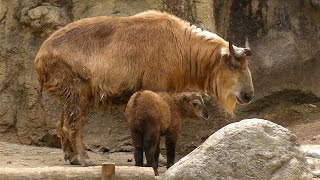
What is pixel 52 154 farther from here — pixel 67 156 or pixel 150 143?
pixel 150 143

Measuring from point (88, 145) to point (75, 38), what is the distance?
6.74 feet

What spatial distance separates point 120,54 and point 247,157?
10.8 ft

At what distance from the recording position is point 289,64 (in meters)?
13.0

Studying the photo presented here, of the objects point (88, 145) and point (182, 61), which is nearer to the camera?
point (182, 61)

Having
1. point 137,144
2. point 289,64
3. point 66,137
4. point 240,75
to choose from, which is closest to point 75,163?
point 66,137

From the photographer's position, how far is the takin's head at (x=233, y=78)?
1048cm

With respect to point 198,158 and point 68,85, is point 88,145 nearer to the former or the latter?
point 68,85

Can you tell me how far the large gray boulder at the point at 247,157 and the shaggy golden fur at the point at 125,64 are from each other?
262 centimetres

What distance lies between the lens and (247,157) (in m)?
7.63

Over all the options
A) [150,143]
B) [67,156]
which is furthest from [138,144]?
[67,156]

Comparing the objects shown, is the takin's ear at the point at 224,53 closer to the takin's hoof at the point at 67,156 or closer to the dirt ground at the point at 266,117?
the dirt ground at the point at 266,117

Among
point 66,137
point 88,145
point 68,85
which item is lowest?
point 88,145

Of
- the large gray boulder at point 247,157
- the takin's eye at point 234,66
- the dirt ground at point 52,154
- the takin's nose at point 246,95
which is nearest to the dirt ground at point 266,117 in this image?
the dirt ground at point 52,154

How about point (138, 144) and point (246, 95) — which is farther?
point (246, 95)
